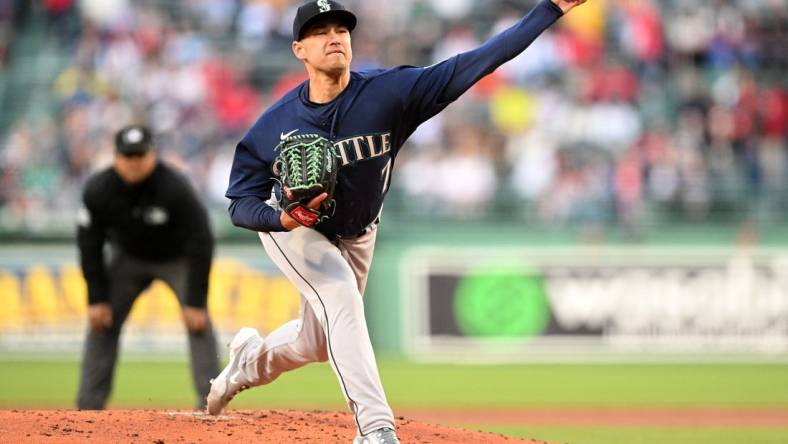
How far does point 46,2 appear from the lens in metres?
18.1

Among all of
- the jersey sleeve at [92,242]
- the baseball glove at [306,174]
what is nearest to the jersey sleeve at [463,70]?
the baseball glove at [306,174]

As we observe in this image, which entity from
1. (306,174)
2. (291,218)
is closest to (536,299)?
(291,218)

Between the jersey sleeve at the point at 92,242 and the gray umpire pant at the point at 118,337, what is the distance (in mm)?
169

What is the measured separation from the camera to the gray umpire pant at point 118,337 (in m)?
8.21

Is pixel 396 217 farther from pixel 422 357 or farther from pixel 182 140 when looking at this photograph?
pixel 182 140

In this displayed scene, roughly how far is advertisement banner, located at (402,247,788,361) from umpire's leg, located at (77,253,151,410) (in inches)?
262

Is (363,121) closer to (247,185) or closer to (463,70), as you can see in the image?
(463,70)

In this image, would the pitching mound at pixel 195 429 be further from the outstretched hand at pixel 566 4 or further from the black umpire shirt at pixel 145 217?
the outstretched hand at pixel 566 4

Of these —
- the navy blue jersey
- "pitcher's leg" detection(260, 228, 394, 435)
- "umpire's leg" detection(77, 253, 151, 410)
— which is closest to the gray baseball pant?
"pitcher's leg" detection(260, 228, 394, 435)

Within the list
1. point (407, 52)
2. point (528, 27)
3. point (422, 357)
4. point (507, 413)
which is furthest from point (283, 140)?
point (407, 52)

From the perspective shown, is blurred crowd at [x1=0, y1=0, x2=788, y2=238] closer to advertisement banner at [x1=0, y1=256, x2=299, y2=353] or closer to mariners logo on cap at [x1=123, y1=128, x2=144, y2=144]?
advertisement banner at [x1=0, y1=256, x2=299, y2=353]

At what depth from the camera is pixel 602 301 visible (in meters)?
14.8

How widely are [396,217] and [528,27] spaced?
33.8ft

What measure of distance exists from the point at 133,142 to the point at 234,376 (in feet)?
7.50
